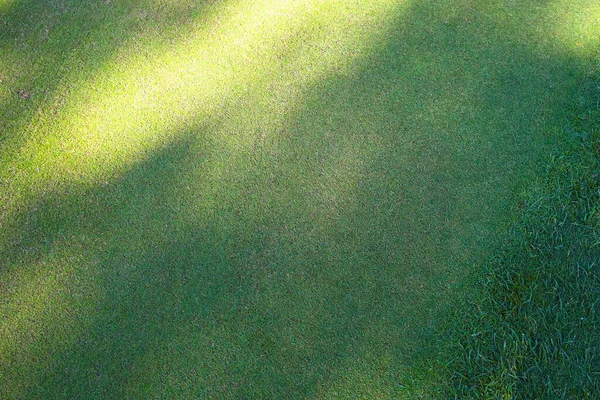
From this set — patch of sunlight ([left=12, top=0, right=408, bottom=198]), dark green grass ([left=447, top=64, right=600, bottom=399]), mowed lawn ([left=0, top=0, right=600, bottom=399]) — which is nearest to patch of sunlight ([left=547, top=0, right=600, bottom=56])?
mowed lawn ([left=0, top=0, right=600, bottom=399])

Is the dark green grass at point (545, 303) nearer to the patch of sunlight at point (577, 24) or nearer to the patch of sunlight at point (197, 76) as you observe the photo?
the patch of sunlight at point (577, 24)

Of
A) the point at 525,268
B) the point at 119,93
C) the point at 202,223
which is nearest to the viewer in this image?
the point at 525,268

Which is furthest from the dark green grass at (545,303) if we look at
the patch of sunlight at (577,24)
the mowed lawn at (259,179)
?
the patch of sunlight at (577,24)

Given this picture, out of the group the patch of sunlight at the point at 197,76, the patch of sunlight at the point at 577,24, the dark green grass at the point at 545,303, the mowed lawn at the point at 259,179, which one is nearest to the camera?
the dark green grass at the point at 545,303

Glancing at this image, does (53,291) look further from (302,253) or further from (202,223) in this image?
(302,253)

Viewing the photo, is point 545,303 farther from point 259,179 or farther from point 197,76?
point 197,76

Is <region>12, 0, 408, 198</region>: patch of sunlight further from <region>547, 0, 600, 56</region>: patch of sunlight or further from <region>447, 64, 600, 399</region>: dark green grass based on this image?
<region>447, 64, 600, 399</region>: dark green grass

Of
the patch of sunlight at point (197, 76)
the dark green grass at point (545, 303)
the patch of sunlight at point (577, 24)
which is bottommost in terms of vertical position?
the dark green grass at point (545, 303)

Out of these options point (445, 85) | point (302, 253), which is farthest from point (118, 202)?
point (445, 85)
